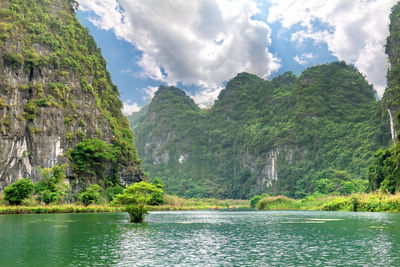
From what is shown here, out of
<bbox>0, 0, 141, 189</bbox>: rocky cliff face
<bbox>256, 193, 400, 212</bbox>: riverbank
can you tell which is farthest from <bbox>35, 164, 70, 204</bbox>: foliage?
<bbox>256, 193, 400, 212</bbox>: riverbank

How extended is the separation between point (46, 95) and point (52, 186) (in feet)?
86.1

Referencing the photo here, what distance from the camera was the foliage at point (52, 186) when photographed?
65.8m

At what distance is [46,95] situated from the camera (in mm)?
87500

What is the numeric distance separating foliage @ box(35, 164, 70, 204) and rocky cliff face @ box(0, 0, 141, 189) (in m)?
3.91

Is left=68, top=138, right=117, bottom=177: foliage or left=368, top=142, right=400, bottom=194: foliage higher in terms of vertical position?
left=68, top=138, right=117, bottom=177: foliage

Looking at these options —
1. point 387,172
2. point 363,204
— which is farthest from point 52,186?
point 387,172

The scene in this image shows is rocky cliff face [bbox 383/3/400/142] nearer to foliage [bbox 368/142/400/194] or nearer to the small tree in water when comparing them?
foliage [bbox 368/142/400/194]

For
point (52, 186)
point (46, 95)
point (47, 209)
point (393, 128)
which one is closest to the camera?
point (47, 209)

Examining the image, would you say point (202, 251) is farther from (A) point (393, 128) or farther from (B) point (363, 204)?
(A) point (393, 128)

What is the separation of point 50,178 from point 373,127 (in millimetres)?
132299

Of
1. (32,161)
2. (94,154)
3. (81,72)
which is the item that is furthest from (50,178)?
(81,72)

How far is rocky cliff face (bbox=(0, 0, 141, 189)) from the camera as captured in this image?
77.9m

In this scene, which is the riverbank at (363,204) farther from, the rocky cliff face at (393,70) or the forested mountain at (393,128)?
the rocky cliff face at (393,70)

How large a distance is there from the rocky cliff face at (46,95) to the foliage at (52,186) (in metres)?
3.91
